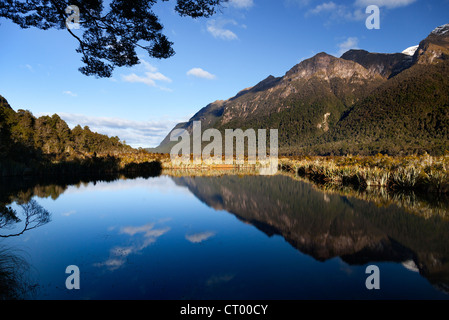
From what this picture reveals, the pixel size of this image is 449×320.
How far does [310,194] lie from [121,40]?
14267 millimetres

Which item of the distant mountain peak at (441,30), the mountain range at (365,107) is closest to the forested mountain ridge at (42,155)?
the mountain range at (365,107)

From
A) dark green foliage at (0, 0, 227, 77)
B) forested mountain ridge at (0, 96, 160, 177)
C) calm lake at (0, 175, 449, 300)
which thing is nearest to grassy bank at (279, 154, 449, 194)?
calm lake at (0, 175, 449, 300)

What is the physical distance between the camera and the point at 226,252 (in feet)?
24.2

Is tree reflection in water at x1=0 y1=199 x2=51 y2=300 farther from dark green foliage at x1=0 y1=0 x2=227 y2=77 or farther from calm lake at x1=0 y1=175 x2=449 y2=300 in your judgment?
dark green foliage at x1=0 y1=0 x2=227 y2=77

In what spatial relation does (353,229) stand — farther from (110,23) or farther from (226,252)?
(110,23)

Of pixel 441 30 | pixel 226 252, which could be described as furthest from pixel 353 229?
pixel 441 30

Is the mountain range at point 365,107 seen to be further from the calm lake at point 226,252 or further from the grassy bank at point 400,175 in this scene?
the calm lake at point 226,252

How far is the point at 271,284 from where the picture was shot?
530 centimetres

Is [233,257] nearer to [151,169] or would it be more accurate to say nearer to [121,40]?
[121,40]

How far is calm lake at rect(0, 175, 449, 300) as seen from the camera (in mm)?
5027

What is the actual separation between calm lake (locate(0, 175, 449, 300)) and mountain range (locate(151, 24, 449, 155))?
57266mm

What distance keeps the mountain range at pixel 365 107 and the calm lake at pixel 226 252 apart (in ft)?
188

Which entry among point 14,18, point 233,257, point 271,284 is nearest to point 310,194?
point 233,257

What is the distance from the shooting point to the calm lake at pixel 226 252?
5.03m
